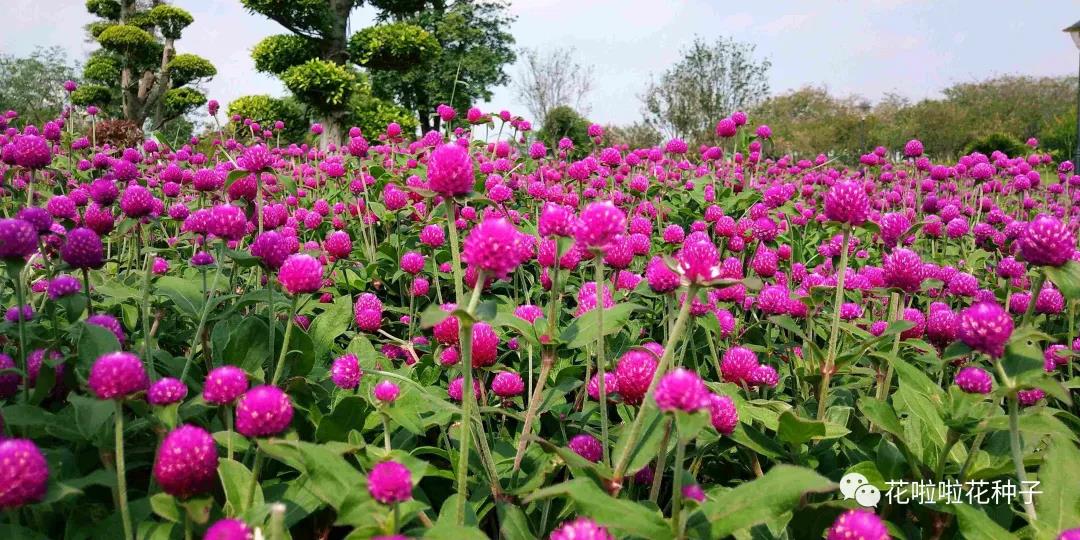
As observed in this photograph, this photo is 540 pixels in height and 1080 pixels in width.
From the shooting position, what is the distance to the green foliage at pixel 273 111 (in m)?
15.5

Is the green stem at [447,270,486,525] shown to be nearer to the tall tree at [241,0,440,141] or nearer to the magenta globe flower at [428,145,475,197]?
the magenta globe flower at [428,145,475,197]

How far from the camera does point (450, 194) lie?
4.23 ft

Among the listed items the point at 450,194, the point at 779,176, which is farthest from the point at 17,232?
the point at 779,176

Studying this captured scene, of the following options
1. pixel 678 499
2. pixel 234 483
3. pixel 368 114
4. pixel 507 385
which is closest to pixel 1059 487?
pixel 678 499

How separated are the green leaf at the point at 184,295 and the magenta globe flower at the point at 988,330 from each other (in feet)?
6.38

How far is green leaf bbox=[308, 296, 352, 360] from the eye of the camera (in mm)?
2113

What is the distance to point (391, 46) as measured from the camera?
17125 millimetres

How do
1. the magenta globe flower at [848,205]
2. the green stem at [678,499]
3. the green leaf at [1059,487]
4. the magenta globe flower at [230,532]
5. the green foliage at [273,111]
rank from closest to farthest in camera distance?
the magenta globe flower at [230,532]
the green stem at [678,499]
the green leaf at [1059,487]
the magenta globe flower at [848,205]
the green foliage at [273,111]

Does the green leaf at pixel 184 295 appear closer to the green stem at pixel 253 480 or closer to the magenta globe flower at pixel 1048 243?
the green stem at pixel 253 480

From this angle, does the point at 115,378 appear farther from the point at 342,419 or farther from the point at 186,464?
the point at 342,419

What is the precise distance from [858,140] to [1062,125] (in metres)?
11.4

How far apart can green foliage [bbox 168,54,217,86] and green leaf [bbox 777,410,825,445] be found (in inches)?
1066

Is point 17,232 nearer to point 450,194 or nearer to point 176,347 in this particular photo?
point 176,347

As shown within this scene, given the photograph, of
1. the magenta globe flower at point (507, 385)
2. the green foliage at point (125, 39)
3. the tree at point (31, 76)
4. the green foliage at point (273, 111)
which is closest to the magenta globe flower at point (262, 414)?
the magenta globe flower at point (507, 385)
